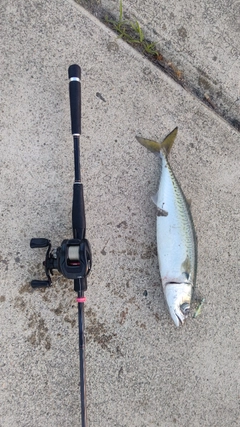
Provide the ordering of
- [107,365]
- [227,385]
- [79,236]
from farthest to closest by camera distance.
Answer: [227,385] < [107,365] < [79,236]

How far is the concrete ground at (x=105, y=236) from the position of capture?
2301mm

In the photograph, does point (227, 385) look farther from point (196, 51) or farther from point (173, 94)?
point (196, 51)

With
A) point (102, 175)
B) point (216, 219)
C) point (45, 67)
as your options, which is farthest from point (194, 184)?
point (45, 67)

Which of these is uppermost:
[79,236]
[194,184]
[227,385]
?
[194,184]

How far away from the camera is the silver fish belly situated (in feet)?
7.80

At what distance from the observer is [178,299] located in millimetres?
2373

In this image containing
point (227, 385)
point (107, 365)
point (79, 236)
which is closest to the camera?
point (79, 236)

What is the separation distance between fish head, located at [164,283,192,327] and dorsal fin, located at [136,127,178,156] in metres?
0.90

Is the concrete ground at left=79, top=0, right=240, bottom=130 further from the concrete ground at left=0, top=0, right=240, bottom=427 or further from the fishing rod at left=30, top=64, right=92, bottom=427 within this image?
the fishing rod at left=30, top=64, right=92, bottom=427

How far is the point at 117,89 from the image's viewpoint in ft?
8.48

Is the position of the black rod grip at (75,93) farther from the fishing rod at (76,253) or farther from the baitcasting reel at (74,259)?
the baitcasting reel at (74,259)

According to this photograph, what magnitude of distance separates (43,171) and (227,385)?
1872 mm

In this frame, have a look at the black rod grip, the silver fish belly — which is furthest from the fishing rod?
the silver fish belly

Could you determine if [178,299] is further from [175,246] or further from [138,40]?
[138,40]
